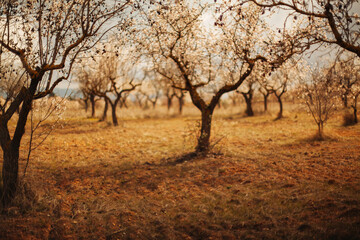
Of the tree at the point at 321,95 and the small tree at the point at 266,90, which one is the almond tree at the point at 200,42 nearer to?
the tree at the point at 321,95

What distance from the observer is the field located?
14.5 ft

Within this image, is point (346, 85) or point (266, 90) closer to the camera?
point (346, 85)

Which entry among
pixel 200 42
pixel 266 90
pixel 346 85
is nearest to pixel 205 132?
pixel 200 42

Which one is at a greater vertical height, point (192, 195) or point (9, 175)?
point (9, 175)

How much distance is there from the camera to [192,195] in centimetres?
648

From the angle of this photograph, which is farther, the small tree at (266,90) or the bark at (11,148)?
the small tree at (266,90)

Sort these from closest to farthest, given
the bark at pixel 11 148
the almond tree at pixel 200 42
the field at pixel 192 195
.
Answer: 1. the field at pixel 192 195
2. the bark at pixel 11 148
3. the almond tree at pixel 200 42

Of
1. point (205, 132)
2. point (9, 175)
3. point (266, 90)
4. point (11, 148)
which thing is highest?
point (266, 90)

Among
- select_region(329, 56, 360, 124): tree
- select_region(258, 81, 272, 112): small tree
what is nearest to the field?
select_region(329, 56, 360, 124): tree

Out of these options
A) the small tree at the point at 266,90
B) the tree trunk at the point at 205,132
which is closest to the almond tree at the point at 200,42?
the tree trunk at the point at 205,132

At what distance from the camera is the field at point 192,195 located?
4.43 metres

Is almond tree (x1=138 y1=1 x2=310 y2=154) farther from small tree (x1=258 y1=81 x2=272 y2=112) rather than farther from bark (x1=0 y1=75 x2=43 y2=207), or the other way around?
small tree (x1=258 y1=81 x2=272 y2=112)

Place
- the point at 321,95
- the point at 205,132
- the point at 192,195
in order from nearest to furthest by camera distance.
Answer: the point at 192,195 < the point at 205,132 < the point at 321,95

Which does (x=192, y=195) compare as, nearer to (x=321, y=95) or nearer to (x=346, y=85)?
(x=321, y=95)
